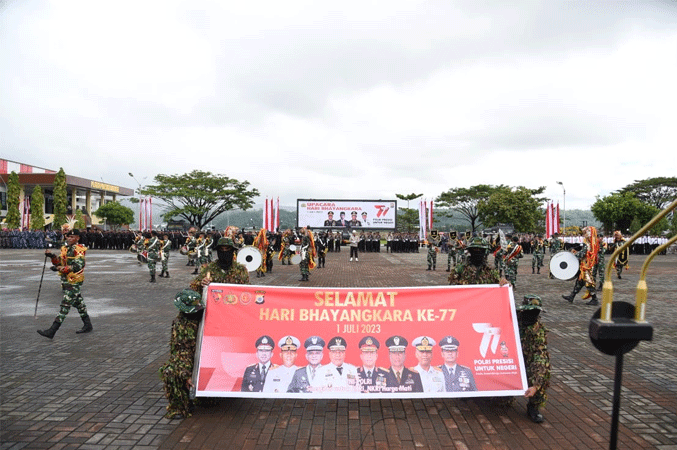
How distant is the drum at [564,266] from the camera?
10852mm

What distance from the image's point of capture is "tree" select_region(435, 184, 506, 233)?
58.8 meters

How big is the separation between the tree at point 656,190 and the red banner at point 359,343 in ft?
246

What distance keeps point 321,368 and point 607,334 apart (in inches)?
113

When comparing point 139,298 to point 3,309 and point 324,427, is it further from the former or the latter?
point 324,427

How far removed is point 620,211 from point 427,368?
204ft

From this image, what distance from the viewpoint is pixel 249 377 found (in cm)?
446

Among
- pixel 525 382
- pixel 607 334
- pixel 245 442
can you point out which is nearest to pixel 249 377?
pixel 245 442

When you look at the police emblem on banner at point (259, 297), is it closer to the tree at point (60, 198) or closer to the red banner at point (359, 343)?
the red banner at point (359, 343)

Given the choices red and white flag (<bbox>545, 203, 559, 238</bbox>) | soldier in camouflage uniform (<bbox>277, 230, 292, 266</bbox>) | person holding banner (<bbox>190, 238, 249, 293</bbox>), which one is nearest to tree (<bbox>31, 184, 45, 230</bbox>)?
soldier in camouflage uniform (<bbox>277, 230, 292, 266</bbox>)

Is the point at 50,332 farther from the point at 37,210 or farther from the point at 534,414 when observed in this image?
the point at 37,210

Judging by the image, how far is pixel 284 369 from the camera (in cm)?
448

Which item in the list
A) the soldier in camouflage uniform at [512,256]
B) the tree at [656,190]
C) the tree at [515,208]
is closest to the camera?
the soldier in camouflage uniform at [512,256]

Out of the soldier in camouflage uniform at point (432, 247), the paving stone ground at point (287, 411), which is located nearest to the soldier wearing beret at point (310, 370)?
the paving stone ground at point (287, 411)

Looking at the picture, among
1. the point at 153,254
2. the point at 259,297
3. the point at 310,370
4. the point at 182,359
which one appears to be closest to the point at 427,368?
the point at 310,370
